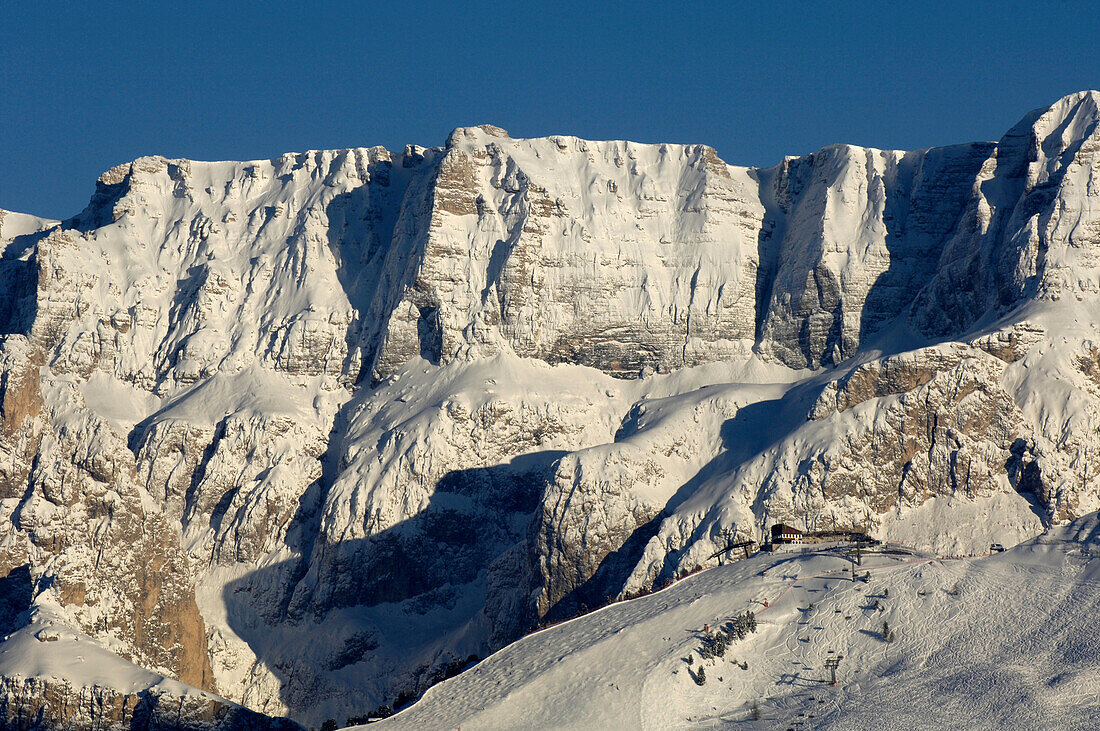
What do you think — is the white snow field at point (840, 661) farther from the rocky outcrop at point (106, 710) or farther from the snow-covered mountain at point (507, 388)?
the snow-covered mountain at point (507, 388)

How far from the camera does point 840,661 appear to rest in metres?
82.2

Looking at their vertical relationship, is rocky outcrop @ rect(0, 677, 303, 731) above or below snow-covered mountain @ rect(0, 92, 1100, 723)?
below

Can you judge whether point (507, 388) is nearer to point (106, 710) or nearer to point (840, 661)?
point (106, 710)

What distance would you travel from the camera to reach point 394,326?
177375mm

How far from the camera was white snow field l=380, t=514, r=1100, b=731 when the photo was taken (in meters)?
74.6

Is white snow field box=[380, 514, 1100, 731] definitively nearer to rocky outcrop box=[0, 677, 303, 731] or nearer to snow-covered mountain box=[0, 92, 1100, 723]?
A: rocky outcrop box=[0, 677, 303, 731]

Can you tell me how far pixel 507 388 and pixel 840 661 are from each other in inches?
3545

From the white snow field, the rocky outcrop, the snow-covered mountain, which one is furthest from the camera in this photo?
the snow-covered mountain

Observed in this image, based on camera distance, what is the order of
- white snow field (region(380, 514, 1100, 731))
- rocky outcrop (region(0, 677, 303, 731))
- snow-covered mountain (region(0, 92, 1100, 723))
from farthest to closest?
snow-covered mountain (region(0, 92, 1100, 723)) → rocky outcrop (region(0, 677, 303, 731)) → white snow field (region(380, 514, 1100, 731))

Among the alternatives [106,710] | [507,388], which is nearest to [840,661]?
[106,710]

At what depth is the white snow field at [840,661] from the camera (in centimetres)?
7456

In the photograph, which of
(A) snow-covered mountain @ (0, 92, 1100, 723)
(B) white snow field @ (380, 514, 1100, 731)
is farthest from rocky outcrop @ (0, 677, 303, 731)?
(B) white snow field @ (380, 514, 1100, 731)

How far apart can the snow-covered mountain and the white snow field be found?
153ft

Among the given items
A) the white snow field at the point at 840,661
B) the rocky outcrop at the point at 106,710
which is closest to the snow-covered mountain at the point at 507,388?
the rocky outcrop at the point at 106,710
